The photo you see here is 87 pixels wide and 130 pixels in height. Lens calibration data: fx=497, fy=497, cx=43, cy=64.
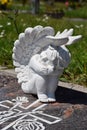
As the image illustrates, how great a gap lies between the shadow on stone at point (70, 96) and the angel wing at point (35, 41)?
1.22 ft

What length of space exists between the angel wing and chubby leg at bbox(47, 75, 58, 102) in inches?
10.4

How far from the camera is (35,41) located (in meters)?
4.28

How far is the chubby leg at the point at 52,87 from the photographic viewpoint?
426cm

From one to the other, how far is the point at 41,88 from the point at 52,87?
0.32 feet

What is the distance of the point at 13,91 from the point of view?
4699 millimetres

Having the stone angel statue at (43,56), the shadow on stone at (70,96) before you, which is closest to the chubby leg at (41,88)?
the stone angel statue at (43,56)

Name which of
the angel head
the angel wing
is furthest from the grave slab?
the angel head

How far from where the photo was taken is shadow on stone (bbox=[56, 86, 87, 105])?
14.4 feet

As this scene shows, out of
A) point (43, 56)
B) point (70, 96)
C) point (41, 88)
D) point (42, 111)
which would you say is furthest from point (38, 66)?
point (70, 96)

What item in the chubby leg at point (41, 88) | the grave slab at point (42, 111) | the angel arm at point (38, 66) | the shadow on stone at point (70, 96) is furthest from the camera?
the shadow on stone at point (70, 96)

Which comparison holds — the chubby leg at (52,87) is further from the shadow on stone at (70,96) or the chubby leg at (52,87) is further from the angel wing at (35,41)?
the angel wing at (35,41)

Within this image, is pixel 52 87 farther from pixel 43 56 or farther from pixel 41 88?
pixel 43 56

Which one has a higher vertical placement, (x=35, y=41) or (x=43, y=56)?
(x=35, y=41)

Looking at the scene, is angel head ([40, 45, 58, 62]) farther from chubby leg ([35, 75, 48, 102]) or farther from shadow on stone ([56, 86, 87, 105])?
shadow on stone ([56, 86, 87, 105])
